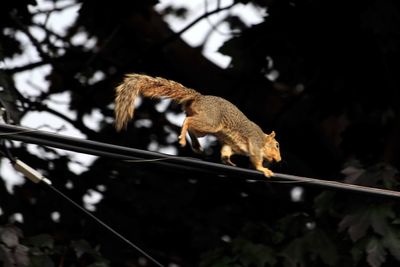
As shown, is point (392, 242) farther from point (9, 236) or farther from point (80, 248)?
point (9, 236)

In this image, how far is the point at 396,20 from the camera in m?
5.69

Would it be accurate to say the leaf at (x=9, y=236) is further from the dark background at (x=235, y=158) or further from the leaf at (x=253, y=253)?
the leaf at (x=253, y=253)

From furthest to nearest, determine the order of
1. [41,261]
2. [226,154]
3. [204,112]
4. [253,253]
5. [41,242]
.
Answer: [253,253] → [41,242] → [41,261] → [226,154] → [204,112]

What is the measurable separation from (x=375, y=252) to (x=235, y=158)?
169 centimetres

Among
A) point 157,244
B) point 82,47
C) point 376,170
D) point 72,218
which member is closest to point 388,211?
point 376,170

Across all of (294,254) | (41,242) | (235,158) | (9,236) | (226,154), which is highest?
(235,158)

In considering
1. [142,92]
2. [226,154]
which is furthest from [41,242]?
[226,154]

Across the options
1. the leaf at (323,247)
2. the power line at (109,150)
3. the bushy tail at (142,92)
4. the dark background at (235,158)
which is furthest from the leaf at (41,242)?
the leaf at (323,247)

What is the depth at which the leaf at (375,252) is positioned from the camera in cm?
503

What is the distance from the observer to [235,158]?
259 inches

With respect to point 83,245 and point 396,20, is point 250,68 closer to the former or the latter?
point 396,20

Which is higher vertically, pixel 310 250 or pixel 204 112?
pixel 310 250

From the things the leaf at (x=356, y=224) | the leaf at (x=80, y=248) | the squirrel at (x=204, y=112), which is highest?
the leaf at (x=356, y=224)

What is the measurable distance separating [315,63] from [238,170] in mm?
2554
